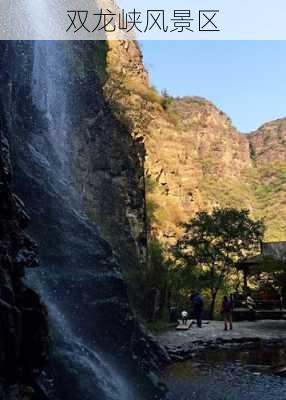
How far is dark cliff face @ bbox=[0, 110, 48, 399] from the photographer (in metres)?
4.96

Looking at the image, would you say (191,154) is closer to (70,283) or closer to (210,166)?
(210,166)

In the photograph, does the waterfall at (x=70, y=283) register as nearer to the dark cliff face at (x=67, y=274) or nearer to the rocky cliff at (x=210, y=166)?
the dark cliff face at (x=67, y=274)

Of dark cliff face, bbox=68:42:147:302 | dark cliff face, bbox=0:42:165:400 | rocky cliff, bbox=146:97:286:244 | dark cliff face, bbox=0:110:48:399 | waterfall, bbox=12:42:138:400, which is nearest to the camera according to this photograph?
dark cliff face, bbox=0:110:48:399

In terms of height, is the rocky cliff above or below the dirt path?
above

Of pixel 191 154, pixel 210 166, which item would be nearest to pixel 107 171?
pixel 191 154

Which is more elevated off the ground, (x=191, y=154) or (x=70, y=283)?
(x=191, y=154)

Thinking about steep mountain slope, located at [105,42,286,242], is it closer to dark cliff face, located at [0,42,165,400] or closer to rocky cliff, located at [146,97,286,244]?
rocky cliff, located at [146,97,286,244]

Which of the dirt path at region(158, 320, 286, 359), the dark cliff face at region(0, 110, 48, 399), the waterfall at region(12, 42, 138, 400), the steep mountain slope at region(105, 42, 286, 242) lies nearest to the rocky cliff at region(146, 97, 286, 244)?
the steep mountain slope at region(105, 42, 286, 242)

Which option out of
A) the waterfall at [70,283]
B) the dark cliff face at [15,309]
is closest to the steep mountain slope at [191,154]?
the waterfall at [70,283]

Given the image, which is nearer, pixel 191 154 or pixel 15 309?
pixel 15 309

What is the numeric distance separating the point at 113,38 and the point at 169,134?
11.6 meters

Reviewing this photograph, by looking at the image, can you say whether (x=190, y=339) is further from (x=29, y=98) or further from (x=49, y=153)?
(x=29, y=98)

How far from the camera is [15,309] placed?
5.13m

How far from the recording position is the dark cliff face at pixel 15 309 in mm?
4957
